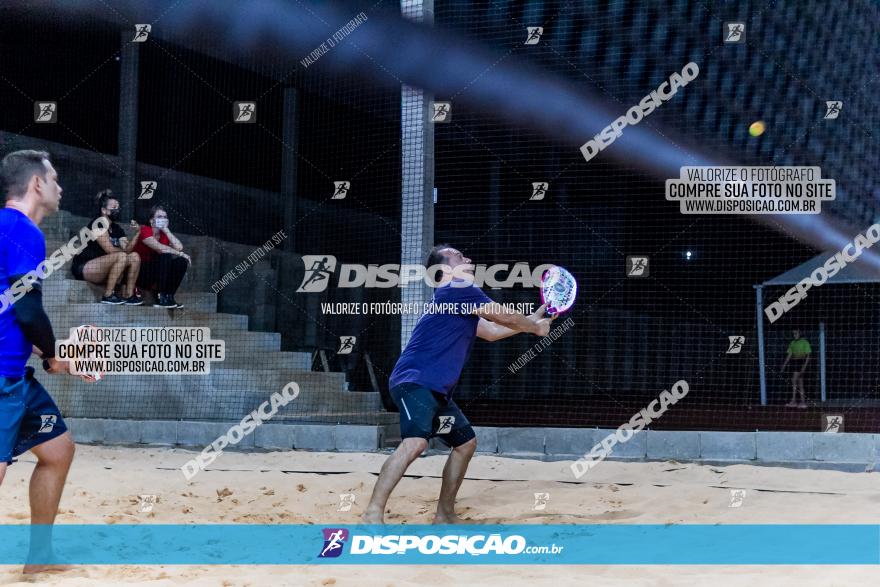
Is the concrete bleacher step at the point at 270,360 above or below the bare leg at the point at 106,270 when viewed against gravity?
below

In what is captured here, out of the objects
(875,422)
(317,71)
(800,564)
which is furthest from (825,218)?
(800,564)

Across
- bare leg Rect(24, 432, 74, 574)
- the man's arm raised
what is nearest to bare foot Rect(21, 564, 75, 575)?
bare leg Rect(24, 432, 74, 574)

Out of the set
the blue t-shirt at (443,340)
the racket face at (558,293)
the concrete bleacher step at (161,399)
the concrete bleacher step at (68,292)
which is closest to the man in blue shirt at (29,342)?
the blue t-shirt at (443,340)

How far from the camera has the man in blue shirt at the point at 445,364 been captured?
5781 millimetres

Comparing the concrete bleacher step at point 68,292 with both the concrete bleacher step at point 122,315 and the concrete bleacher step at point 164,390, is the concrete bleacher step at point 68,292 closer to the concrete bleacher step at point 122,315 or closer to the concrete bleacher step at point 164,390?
the concrete bleacher step at point 164,390

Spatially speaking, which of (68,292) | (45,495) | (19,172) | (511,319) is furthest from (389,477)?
(68,292)

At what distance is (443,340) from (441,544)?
4.29ft

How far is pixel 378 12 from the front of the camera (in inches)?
476

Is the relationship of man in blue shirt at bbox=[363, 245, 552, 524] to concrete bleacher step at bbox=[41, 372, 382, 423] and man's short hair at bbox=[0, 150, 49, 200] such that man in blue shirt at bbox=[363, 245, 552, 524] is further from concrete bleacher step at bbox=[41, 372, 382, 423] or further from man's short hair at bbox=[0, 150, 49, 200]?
concrete bleacher step at bbox=[41, 372, 382, 423]

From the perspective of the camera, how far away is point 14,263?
4.16m

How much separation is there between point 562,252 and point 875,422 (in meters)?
8.31

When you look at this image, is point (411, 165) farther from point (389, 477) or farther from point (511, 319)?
point (389, 477)

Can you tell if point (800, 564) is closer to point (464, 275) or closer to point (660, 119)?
point (464, 275)

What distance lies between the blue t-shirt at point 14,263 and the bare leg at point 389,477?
6.89 feet
